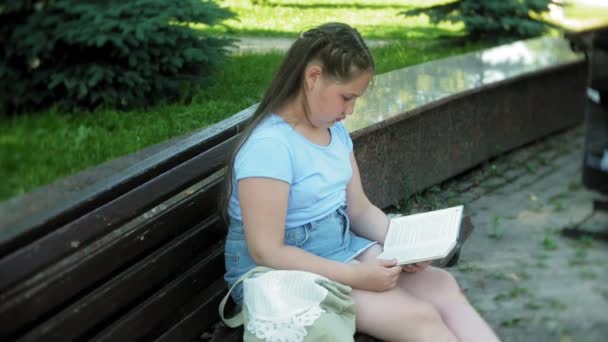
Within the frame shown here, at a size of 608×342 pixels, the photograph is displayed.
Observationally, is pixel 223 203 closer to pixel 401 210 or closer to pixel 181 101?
pixel 181 101

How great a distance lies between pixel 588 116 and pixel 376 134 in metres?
1.54

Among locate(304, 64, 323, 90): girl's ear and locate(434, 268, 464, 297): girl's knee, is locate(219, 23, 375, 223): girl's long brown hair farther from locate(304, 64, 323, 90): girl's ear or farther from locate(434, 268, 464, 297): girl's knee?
locate(434, 268, 464, 297): girl's knee

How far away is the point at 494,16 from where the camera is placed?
330 inches

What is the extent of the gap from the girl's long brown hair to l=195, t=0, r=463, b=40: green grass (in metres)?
0.34

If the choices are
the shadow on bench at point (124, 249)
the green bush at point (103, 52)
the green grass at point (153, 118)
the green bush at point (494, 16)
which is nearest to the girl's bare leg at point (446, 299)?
the shadow on bench at point (124, 249)

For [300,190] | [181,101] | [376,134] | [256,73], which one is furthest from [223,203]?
[376,134]

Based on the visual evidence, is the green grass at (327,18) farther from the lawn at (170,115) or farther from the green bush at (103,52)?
the green bush at (103,52)

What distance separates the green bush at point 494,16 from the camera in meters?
8.23

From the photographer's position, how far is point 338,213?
329cm

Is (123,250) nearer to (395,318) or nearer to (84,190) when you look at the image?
(84,190)

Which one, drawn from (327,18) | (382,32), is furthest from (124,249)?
(382,32)

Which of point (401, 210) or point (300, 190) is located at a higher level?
point (300, 190)

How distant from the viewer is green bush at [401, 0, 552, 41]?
823 cm

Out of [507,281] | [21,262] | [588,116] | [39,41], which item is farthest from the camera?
[588,116]
